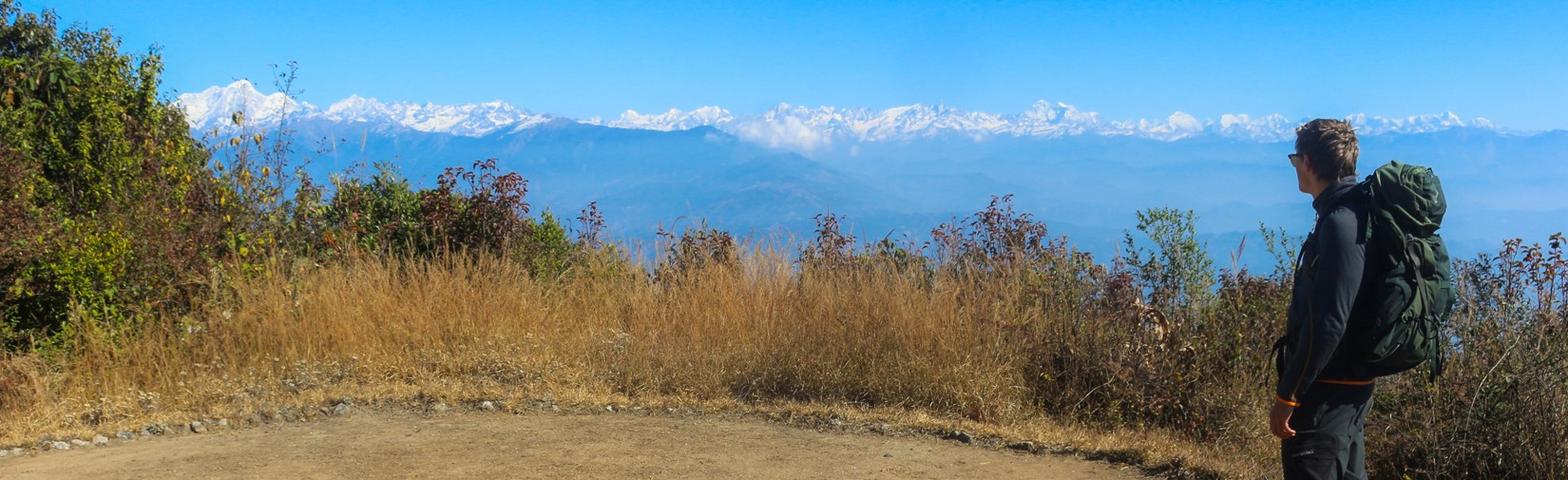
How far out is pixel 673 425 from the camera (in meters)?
5.98

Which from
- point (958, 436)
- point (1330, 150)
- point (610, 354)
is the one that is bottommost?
point (958, 436)

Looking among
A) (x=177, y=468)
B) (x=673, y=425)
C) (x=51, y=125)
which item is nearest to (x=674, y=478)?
(x=673, y=425)

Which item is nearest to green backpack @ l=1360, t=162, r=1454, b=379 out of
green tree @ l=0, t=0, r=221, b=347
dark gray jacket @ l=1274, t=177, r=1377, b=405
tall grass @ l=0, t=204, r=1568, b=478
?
dark gray jacket @ l=1274, t=177, r=1377, b=405

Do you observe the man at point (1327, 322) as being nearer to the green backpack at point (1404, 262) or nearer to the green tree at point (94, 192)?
the green backpack at point (1404, 262)

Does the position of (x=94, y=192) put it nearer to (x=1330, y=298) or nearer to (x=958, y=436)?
(x=958, y=436)

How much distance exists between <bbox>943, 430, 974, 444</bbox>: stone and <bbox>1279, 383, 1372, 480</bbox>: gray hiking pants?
2421 mm

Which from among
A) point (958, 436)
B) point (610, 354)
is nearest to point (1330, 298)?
point (958, 436)

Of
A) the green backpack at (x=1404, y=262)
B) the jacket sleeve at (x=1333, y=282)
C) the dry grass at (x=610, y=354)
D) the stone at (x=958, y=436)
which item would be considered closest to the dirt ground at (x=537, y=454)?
the stone at (x=958, y=436)

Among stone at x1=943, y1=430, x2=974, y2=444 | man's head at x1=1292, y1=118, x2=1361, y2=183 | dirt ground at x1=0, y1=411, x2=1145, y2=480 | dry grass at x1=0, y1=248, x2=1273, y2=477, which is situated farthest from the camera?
dry grass at x1=0, y1=248, x2=1273, y2=477

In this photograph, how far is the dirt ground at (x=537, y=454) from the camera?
4984 millimetres

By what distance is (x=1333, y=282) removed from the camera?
3041mm

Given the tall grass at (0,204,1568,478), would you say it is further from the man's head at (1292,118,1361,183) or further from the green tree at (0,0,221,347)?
the man's head at (1292,118,1361,183)

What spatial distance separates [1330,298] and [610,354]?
4917 millimetres

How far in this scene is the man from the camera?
3.05m
